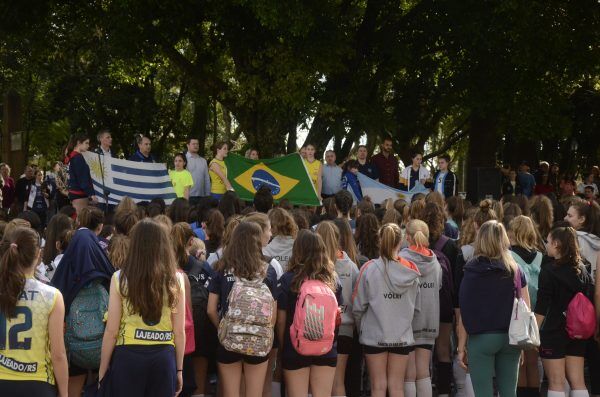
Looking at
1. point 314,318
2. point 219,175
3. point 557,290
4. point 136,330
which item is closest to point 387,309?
point 314,318

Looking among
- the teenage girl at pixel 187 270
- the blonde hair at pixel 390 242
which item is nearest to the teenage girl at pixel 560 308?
the blonde hair at pixel 390 242

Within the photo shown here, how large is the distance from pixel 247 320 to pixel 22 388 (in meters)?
1.88

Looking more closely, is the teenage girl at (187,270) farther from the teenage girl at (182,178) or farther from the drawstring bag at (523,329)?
the teenage girl at (182,178)

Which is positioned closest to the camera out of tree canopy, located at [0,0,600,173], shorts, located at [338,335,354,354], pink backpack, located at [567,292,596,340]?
pink backpack, located at [567,292,596,340]

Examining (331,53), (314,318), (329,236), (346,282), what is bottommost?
(314,318)

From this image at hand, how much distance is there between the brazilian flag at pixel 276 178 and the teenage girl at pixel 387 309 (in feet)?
28.7

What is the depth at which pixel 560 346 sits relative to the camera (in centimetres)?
818

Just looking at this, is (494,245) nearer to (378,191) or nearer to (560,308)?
(560,308)

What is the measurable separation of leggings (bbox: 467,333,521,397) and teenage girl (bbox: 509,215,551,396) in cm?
98

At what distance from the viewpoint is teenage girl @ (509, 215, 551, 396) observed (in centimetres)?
870

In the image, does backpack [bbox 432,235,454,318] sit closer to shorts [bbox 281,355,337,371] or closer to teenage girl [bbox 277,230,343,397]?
teenage girl [bbox 277,230,343,397]

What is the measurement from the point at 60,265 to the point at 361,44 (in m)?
18.6

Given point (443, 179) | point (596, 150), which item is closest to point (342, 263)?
point (443, 179)

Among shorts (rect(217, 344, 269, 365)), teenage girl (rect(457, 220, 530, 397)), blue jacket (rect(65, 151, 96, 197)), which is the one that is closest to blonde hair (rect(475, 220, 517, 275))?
teenage girl (rect(457, 220, 530, 397))
